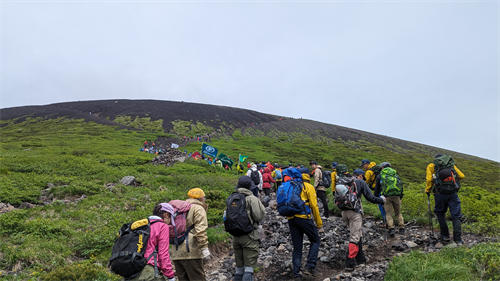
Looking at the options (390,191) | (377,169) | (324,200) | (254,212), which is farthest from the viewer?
(324,200)

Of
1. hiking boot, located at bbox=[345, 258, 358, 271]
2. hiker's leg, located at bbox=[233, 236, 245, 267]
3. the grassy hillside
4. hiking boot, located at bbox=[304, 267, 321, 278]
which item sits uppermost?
hiker's leg, located at bbox=[233, 236, 245, 267]

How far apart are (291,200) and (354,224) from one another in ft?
5.98

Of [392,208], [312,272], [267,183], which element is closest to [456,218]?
[392,208]

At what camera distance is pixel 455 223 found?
6980 mm

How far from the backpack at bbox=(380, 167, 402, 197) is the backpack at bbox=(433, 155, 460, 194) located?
1.25 metres

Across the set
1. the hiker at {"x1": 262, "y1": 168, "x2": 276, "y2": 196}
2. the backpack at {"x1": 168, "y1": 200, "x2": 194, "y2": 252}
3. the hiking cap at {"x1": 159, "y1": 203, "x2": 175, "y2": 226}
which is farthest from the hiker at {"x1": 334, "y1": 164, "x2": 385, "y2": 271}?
the hiker at {"x1": 262, "y1": 168, "x2": 276, "y2": 196}

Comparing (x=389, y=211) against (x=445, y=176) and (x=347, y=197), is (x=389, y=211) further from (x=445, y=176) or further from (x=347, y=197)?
(x=347, y=197)

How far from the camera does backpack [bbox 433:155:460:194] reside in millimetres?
6969

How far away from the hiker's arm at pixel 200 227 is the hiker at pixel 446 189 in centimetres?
636

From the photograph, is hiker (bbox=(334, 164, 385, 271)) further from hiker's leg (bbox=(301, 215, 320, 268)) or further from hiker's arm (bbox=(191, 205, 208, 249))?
hiker's arm (bbox=(191, 205, 208, 249))

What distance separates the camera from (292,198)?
20.2 ft

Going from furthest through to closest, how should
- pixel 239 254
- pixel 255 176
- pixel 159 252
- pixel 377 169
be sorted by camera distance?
pixel 255 176 → pixel 377 169 → pixel 239 254 → pixel 159 252

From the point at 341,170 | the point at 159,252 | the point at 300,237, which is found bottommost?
the point at 300,237

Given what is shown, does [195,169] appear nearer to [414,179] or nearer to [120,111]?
[414,179]
